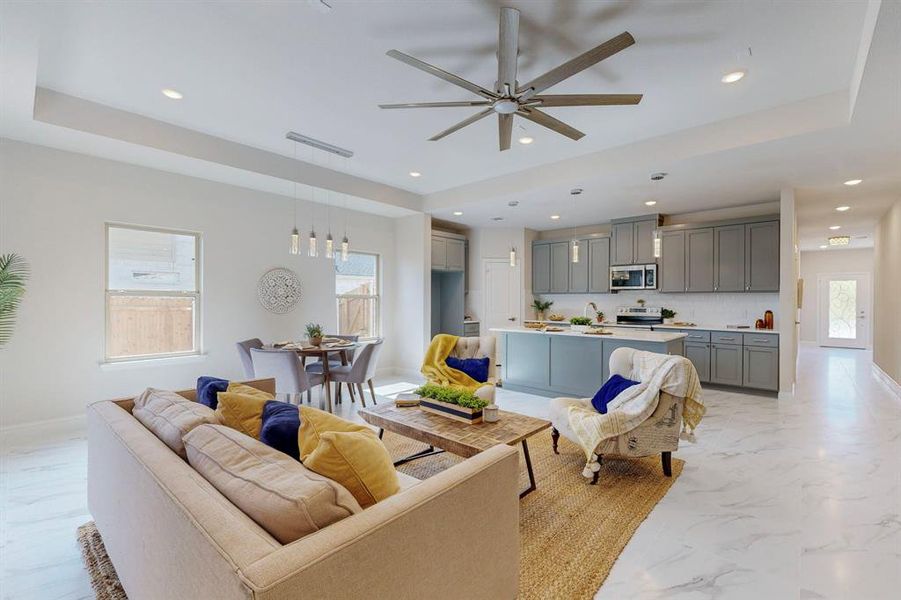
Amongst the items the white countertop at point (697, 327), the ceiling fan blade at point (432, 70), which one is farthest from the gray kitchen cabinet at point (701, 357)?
the ceiling fan blade at point (432, 70)

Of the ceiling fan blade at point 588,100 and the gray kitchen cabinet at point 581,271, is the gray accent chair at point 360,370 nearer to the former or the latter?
the ceiling fan blade at point 588,100

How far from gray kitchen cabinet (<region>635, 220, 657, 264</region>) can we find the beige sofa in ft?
19.1

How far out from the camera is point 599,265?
6992mm

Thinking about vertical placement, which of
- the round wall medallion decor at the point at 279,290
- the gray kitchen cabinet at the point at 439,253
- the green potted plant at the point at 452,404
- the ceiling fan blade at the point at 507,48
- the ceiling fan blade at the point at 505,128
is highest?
the ceiling fan blade at the point at 507,48

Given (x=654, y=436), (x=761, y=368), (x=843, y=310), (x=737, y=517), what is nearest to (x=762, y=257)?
(x=761, y=368)

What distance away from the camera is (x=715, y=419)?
14.0 feet

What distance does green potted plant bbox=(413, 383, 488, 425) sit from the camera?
2697mm

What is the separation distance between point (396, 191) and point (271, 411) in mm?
4702

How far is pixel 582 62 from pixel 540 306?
5.86m

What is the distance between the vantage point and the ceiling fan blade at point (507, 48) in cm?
197

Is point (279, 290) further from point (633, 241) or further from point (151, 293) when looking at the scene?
point (633, 241)

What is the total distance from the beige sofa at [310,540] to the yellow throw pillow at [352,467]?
11 centimetres

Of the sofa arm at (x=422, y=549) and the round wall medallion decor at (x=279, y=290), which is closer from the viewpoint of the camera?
the sofa arm at (x=422, y=549)

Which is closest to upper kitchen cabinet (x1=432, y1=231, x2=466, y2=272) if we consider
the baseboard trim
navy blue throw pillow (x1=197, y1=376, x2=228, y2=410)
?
navy blue throw pillow (x1=197, y1=376, x2=228, y2=410)
